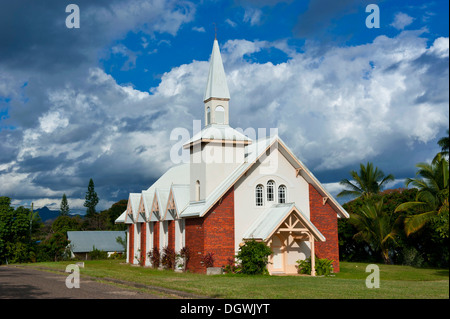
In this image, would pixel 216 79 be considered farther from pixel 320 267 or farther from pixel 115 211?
pixel 115 211

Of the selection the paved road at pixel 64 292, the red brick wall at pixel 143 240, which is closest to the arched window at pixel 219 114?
the red brick wall at pixel 143 240

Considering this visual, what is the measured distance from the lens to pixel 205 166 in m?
27.8

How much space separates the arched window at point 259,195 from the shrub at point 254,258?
3108 millimetres

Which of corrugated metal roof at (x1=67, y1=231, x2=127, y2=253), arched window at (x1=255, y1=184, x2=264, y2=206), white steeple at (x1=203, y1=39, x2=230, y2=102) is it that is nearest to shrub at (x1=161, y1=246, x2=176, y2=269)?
arched window at (x1=255, y1=184, x2=264, y2=206)

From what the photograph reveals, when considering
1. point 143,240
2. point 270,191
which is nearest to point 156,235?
point 143,240

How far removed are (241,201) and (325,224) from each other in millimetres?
5405

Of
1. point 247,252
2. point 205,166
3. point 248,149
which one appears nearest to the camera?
point 247,252

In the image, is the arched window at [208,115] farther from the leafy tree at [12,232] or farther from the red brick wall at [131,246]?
the leafy tree at [12,232]

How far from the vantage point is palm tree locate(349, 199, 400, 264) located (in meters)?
34.7

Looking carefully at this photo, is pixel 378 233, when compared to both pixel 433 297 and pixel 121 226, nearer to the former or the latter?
pixel 433 297

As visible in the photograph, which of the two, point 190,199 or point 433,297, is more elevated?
point 190,199

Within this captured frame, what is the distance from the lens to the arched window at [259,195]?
27.9m
